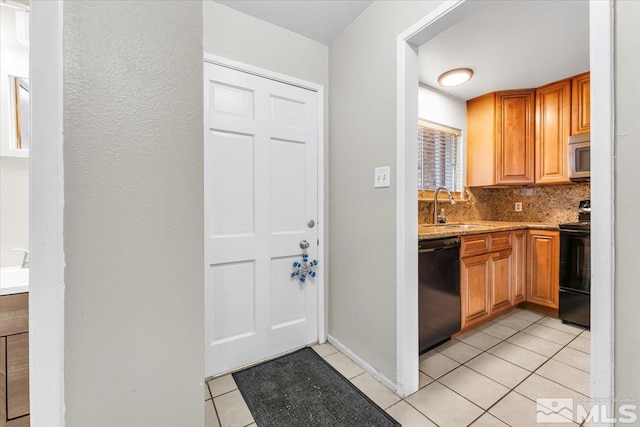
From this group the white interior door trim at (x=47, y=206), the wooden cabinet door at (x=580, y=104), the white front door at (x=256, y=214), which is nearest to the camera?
the white interior door trim at (x=47, y=206)

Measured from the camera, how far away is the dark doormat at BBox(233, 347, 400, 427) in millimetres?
1376

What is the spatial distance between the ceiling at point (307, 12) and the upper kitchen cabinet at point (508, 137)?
7.07ft

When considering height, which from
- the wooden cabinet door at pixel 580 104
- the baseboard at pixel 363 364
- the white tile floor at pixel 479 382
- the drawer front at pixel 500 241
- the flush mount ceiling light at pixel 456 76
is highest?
the flush mount ceiling light at pixel 456 76

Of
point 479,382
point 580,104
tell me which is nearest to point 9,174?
point 479,382

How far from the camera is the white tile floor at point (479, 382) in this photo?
4.64 feet

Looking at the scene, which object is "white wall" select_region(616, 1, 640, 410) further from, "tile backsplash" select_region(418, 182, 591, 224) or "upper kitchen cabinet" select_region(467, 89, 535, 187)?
"upper kitchen cabinet" select_region(467, 89, 535, 187)

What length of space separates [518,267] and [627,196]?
232 cm

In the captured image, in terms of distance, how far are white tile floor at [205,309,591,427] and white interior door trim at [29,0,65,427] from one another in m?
1.17

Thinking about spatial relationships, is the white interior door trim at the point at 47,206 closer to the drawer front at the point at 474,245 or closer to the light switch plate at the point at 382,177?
the light switch plate at the point at 382,177

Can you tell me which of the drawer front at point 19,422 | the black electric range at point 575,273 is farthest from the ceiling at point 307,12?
the black electric range at point 575,273

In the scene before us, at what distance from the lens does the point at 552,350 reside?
2053mm

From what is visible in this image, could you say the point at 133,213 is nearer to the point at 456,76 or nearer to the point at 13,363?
the point at 13,363

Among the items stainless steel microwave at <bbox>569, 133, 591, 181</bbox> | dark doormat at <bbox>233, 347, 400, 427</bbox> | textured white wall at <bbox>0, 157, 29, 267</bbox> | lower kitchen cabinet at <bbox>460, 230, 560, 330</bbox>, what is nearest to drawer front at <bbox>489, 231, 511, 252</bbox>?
lower kitchen cabinet at <bbox>460, 230, 560, 330</bbox>

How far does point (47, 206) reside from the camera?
0.48m
